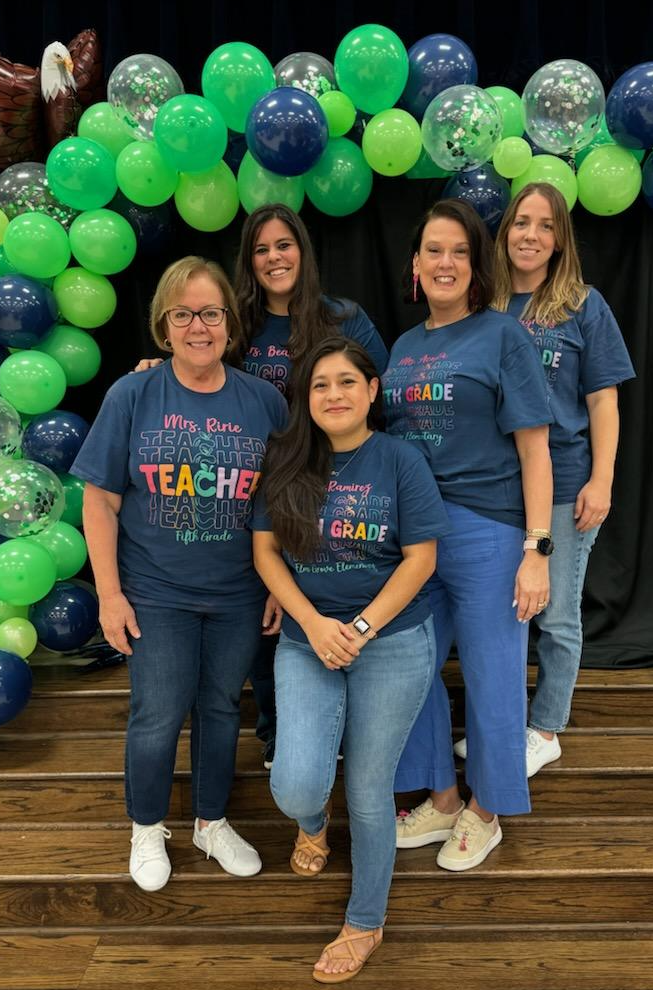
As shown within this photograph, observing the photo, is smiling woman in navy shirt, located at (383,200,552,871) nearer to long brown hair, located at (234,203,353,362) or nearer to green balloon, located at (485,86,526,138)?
A: long brown hair, located at (234,203,353,362)

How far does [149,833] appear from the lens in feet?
6.05

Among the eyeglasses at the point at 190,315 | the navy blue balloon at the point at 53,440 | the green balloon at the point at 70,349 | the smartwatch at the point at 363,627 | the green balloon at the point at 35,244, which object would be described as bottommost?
the smartwatch at the point at 363,627

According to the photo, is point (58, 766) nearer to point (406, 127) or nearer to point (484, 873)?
point (484, 873)

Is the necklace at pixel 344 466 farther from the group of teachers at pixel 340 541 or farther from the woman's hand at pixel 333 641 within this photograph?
the woman's hand at pixel 333 641

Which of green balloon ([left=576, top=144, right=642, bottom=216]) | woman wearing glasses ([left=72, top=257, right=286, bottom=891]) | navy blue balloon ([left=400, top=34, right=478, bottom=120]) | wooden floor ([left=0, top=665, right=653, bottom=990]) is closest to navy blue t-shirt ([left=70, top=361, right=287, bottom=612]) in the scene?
woman wearing glasses ([left=72, top=257, right=286, bottom=891])

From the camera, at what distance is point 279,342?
2.02 meters

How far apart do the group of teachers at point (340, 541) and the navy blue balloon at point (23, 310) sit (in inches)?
31.3

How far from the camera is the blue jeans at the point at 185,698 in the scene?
170cm

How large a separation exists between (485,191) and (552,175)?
198 millimetres

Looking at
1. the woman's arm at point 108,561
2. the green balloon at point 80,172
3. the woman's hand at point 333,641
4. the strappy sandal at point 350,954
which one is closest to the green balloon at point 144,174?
the green balloon at point 80,172

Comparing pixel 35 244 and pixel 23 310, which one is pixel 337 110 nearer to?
pixel 35 244

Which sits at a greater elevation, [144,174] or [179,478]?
[144,174]

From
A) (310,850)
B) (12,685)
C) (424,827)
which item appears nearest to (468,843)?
(424,827)

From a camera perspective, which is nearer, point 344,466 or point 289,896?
point 344,466
